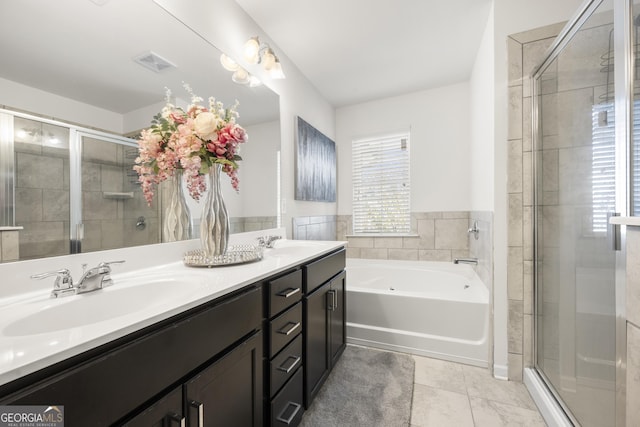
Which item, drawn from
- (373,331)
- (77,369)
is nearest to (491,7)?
(373,331)

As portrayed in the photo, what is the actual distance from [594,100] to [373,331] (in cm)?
191

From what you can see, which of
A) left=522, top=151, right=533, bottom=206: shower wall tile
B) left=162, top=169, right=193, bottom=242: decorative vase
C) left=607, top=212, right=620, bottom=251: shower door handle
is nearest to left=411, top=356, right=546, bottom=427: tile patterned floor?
left=607, top=212, right=620, bottom=251: shower door handle

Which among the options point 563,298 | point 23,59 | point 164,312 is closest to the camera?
point 164,312

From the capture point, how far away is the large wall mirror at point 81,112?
831mm

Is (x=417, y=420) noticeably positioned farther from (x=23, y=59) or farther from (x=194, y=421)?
(x=23, y=59)

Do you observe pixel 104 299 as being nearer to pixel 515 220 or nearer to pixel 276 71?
pixel 276 71

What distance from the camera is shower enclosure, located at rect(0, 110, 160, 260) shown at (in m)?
0.81

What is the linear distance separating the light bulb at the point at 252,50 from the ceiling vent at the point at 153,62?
0.61 m

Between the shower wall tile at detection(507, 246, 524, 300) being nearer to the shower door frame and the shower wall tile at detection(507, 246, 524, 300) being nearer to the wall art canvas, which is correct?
the shower door frame

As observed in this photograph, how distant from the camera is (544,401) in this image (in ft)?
4.74

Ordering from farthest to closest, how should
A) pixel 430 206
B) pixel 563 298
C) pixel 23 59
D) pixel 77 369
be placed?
pixel 430 206, pixel 563 298, pixel 23 59, pixel 77 369

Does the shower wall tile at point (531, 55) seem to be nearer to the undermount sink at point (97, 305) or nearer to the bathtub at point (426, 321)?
the bathtub at point (426, 321)

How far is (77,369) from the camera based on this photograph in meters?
0.50

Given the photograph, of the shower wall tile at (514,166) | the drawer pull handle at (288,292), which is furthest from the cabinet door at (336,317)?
the shower wall tile at (514,166)
